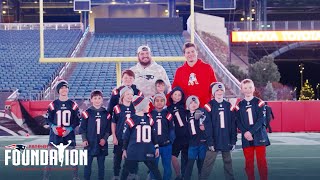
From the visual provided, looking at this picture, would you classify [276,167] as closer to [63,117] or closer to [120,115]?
[120,115]

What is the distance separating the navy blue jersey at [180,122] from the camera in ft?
20.6

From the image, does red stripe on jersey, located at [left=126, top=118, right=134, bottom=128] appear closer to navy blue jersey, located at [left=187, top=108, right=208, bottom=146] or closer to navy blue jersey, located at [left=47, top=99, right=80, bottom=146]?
navy blue jersey, located at [left=187, top=108, right=208, bottom=146]

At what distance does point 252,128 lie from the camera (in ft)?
19.9

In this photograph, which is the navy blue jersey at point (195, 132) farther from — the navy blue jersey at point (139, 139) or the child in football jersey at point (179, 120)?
the navy blue jersey at point (139, 139)

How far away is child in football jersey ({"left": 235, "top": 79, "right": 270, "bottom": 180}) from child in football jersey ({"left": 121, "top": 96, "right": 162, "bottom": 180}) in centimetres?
111

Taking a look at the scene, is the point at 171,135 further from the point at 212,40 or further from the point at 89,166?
the point at 212,40

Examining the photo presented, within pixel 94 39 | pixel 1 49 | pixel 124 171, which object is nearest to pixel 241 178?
pixel 124 171

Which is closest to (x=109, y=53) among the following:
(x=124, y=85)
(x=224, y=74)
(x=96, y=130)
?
(x=224, y=74)

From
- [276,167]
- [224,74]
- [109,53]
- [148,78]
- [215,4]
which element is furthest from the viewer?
[109,53]

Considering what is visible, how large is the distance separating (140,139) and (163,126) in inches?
16.4

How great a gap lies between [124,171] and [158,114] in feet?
2.61

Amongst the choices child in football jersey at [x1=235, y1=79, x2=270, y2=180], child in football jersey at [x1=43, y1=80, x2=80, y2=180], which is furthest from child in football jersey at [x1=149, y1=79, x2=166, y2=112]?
child in football jersey at [x1=43, y1=80, x2=80, y2=180]

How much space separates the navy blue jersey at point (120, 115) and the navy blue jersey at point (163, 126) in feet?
0.95

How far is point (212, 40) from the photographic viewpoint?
24.6 meters
